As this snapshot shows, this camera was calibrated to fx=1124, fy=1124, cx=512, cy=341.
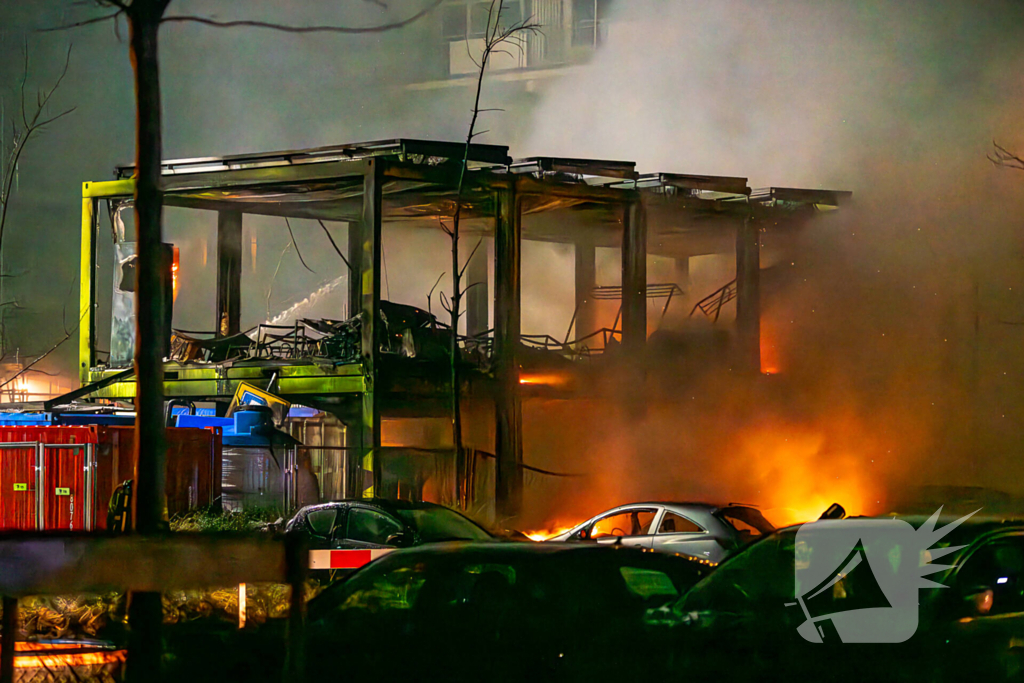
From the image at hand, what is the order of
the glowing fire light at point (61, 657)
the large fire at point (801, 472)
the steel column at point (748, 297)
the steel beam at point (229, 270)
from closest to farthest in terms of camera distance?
the glowing fire light at point (61, 657) → the large fire at point (801, 472) → the steel beam at point (229, 270) → the steel column at point (748, 297)

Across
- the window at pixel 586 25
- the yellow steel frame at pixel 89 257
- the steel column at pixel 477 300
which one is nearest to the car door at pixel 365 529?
the yellow steel frame at pixel 89 257

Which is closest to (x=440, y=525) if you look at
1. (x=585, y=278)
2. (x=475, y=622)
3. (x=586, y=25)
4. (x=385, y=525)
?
(x=385, y=525)

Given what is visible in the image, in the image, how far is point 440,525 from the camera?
13.0 meters

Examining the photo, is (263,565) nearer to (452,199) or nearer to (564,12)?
(452,199)

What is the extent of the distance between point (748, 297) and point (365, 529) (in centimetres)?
1822

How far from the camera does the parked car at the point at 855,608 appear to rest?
584 cm

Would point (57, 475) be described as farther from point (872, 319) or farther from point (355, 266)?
point (872, 319)

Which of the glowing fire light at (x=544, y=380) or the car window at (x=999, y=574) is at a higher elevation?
the glowing fire light at (x=544, y=380)

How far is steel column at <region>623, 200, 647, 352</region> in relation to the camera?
2664 centimetres

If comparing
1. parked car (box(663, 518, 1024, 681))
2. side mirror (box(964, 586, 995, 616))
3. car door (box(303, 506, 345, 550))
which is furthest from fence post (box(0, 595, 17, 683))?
car door (box(303, 506, 345, 550))

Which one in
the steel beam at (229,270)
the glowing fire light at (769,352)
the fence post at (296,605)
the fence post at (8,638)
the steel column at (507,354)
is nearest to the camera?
the fence post at (296,605)

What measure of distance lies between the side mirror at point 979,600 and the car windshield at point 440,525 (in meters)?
7.16

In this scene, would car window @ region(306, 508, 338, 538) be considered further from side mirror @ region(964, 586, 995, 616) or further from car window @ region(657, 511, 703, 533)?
side mirror @ region(964, 586, 995, 616)

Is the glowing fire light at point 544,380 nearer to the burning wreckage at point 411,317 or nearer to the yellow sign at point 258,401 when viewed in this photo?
the burning wreckage at point 411,317
